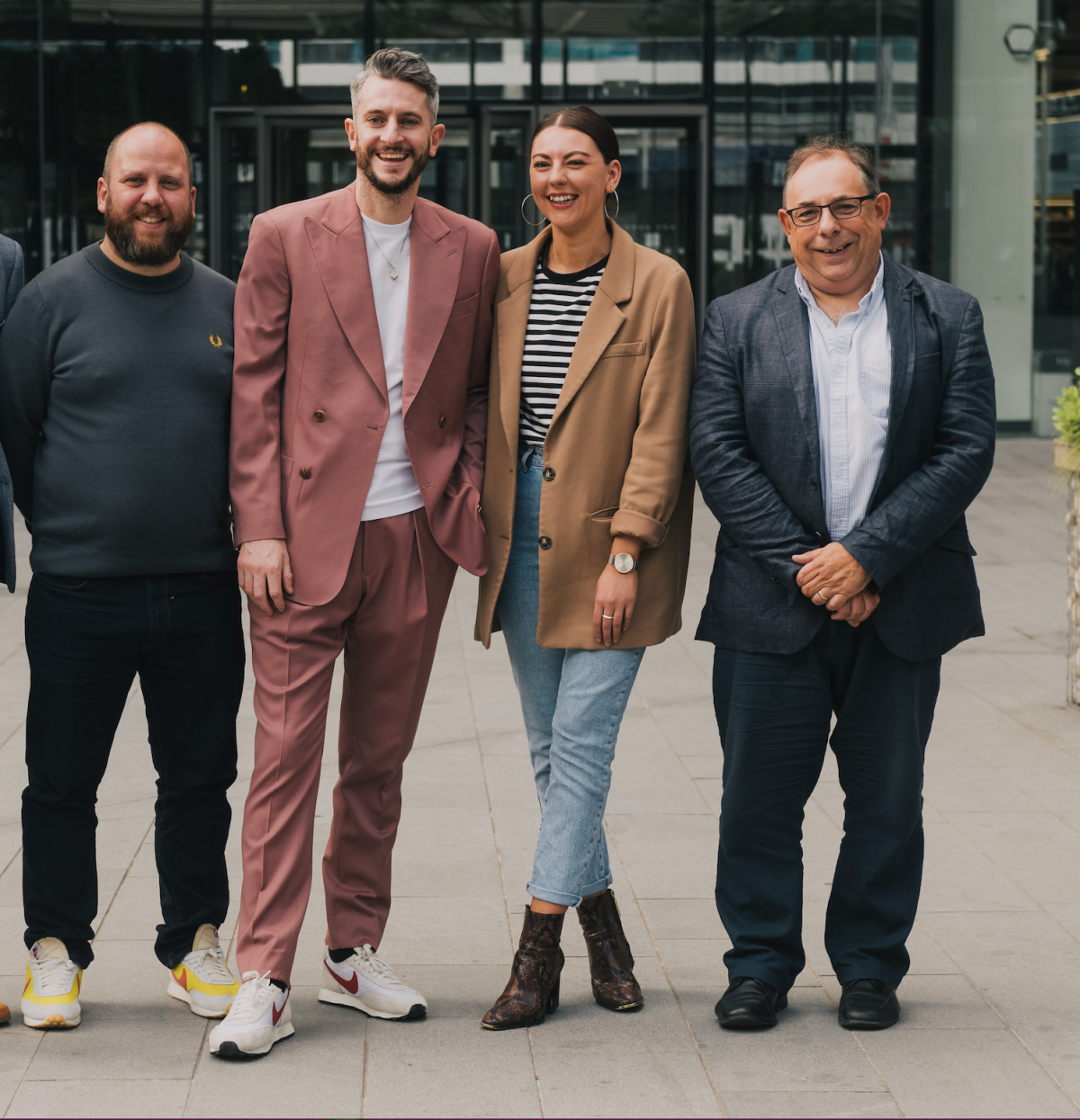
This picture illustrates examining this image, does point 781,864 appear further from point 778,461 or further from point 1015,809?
point 1015,809

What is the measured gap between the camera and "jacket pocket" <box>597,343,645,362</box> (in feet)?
11.2

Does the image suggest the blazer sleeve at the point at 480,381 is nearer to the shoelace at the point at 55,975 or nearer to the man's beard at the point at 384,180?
the man's beard at the point at 384,180

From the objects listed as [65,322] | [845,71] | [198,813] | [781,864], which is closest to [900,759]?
[781,864]

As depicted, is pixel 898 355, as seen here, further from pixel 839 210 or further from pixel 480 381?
pixel 480 381

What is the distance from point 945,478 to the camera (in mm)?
3361

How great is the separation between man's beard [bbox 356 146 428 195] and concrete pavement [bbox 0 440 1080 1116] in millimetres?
1831

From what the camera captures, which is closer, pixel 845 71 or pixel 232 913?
pixel 232 913

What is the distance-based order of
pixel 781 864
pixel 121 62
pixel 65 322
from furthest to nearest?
pixel 121 62 < pixel 781 864 < pixel 65 322

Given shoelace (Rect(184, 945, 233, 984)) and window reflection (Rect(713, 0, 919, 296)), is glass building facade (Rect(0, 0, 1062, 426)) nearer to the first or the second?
window reflection (Rect(713, 0, 919, 296))

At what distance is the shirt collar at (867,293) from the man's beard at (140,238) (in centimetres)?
133

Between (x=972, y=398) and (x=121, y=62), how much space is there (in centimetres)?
1286

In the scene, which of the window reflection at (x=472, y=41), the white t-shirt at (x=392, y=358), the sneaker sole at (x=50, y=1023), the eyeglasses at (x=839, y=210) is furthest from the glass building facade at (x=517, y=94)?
the sneaker sole at (x=50, y=1023)

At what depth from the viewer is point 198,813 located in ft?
11.7

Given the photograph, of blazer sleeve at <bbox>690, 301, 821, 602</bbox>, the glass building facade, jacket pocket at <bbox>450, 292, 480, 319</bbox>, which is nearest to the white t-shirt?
jacket pocket at <bbox>450, 292, 480, 319</bbox>
